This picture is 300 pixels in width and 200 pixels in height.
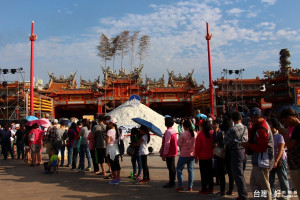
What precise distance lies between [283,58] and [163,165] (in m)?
24.0

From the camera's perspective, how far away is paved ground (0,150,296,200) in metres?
5.09

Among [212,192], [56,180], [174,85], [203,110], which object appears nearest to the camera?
[212,192]

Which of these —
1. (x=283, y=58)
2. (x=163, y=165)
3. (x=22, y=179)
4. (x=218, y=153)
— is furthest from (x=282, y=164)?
(x=283, y=58)

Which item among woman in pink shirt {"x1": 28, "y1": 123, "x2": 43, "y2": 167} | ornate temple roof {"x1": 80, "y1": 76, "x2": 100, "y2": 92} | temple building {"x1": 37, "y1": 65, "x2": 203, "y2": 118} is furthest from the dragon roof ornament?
woman in pink shirt {"x1": 28, "y1": 123, "x2": 43, "y2": 167}

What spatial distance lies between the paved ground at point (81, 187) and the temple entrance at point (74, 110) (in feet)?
80.7

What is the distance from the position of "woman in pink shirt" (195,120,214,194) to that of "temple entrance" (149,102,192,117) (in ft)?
85.6

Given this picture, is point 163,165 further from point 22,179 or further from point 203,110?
point 203,110

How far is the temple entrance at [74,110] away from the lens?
31.9 m

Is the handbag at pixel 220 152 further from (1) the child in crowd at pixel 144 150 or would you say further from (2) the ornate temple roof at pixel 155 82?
(2) the ornate temple roof at pixel 155 82

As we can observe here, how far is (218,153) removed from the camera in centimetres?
502

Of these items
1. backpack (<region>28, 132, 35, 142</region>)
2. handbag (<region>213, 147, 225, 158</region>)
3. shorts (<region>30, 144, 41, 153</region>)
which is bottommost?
shorts (<region>30, 144, 41, 153</region>)

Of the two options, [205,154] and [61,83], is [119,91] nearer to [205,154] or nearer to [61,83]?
[61,83]

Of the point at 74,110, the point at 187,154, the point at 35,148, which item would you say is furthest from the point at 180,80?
the point at 187,154

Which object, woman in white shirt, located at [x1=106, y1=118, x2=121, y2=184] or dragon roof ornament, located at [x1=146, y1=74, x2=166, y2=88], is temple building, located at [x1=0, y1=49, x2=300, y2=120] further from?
woman in white shirt, located at [x1=106, y1=118, x2=121, y2=184]
